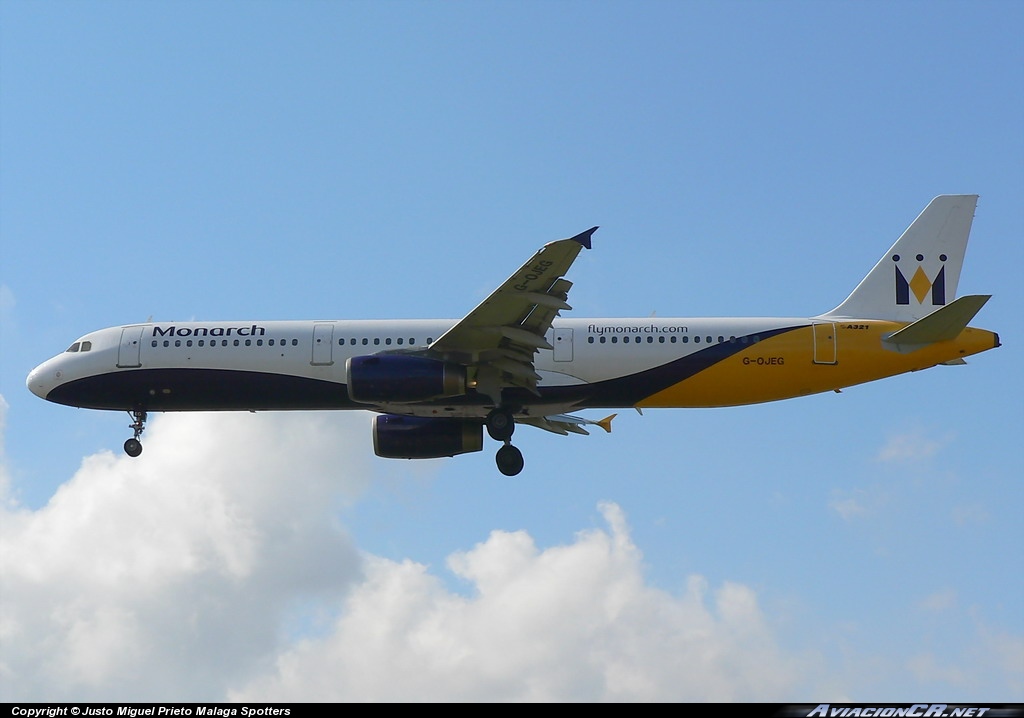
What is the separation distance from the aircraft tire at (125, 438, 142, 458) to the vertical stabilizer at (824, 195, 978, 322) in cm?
1974

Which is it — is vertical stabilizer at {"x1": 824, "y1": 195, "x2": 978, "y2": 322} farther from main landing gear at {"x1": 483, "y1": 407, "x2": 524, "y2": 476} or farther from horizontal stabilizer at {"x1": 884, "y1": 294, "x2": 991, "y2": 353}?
main landing gear at {"x1": 483, "y1": 407, "x2": 524, "y2": 476}

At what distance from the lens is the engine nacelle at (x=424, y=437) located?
36.8 metres

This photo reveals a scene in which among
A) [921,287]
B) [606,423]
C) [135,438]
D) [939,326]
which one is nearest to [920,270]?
[921,287]

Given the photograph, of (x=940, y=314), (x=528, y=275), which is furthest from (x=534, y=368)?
(x=940, y=314)

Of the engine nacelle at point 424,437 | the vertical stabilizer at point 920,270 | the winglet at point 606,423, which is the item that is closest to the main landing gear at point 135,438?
the engine nacelle at point 424,437

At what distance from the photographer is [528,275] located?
Answer: 100.0 ft

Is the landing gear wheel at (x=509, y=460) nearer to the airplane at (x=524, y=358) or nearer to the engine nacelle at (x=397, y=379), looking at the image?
the airplane at (x=524, y=358)

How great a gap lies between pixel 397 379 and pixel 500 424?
363 centimetres

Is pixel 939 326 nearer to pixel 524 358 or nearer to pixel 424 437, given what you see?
pixel 524 358

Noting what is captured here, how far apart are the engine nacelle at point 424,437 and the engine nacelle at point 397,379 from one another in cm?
403

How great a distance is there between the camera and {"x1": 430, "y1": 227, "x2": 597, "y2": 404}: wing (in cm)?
3008

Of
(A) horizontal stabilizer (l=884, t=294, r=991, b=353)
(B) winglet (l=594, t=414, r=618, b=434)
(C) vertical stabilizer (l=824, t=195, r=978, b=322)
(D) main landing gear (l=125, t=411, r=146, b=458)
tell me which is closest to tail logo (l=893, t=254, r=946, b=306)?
(C) vertical stabilizer (l=824, t=195, r=978, b=322)
